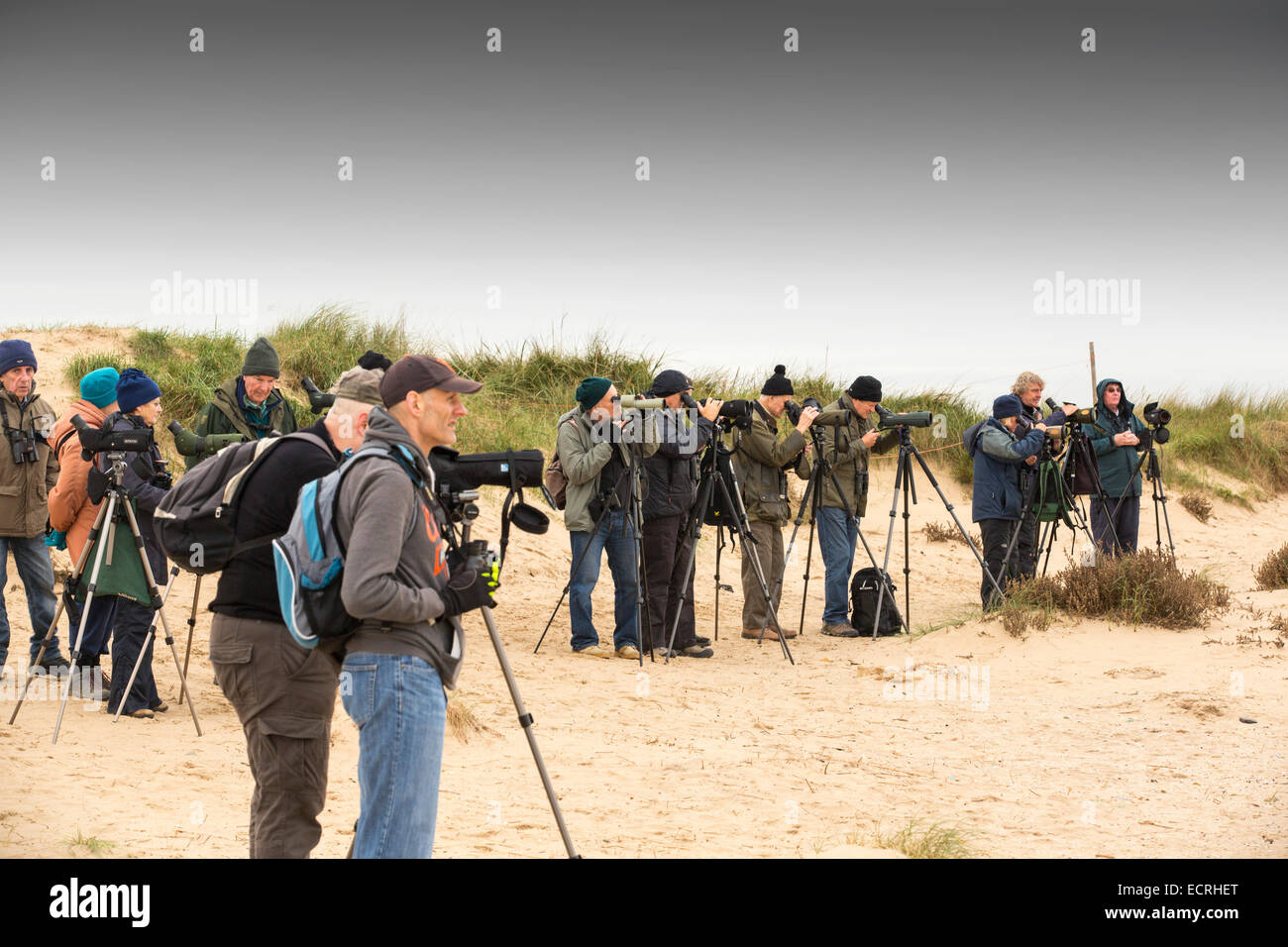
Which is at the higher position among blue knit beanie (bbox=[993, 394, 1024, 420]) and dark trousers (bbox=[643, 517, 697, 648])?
blue knit beanie (bbox=[993, 394, 1024, 420])

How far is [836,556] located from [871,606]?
505 mm

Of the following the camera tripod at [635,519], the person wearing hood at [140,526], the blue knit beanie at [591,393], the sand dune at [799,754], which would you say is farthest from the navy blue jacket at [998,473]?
the person wearing hood at [140,526]

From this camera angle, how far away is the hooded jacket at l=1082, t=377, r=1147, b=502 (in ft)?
34.3

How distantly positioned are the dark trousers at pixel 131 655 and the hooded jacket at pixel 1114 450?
26.0 feet

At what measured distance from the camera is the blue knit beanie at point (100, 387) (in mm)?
6449

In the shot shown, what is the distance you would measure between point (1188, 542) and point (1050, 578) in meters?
8.38

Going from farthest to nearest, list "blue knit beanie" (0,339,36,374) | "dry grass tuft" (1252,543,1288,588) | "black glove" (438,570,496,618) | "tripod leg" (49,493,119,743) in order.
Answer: "dry grass tuft" (1252,543,1288,588), "blue knit beanie" (0,339,36,374), "tripod leg" (49,493,119,743), "black glove" (438,570,496,618)

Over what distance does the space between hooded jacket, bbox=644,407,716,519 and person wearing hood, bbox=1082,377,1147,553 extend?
3938 millimetres

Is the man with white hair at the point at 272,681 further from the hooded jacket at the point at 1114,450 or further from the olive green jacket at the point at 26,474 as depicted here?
the hooded jacket at the point at 1114,450

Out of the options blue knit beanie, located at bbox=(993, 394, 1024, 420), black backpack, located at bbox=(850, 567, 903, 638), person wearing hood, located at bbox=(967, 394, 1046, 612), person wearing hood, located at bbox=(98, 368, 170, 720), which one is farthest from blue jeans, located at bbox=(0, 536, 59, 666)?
blue knit beanie, located at bbox=(993, 394, 1024, 420)

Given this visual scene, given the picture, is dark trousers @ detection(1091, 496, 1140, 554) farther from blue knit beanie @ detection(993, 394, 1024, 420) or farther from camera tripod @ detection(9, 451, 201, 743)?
camera tripod @ detection(9, 451, 201, 743)

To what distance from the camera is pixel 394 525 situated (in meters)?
2.92

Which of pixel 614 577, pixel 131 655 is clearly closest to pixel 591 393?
pixel 614 577
